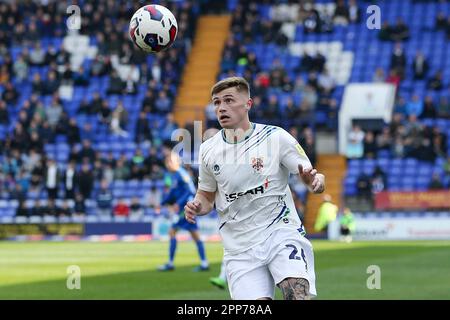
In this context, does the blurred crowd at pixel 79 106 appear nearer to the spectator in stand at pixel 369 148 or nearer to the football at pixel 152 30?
the spectator in stand at pixel 369 148

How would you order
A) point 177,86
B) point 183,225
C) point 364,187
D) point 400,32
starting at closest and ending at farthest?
point 183,225
point 364,187
point 400,32
point 177,86

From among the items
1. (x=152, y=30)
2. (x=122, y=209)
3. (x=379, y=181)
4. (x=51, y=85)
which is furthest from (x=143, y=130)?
(x=152, y=30)

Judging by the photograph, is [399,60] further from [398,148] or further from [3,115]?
[3,115]

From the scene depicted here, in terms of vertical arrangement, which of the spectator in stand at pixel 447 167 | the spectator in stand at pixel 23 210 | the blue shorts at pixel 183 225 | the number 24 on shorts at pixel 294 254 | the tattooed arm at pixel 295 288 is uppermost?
the number 24 on shorts at pixel 294 254

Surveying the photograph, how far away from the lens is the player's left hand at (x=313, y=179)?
812 centimetres

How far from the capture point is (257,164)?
8.63 meters

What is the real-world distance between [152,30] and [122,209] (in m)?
23.5

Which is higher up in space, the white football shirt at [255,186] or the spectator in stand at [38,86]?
the white football shirt at [255,186]

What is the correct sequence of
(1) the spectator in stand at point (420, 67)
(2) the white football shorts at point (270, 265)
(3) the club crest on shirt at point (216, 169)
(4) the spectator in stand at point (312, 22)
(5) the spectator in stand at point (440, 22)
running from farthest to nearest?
1. (4) the spectator in stand at point (312, 22)
2. (5) the spectator in stand at point (440, 22)
3. (1) the spectator in stand at point (420, 67)
4. (3) the club crest on shirt at point (216, 169)
5. (2) the white football shorts at point (270, 265)

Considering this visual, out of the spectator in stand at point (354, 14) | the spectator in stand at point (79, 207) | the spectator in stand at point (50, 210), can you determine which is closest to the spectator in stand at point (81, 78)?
the spectator in stand at point (79, 207)

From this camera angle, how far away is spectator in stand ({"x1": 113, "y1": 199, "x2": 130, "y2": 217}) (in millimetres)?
34875

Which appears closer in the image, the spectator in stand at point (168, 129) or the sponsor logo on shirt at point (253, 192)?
the sponsor logo on shirt at point (253, 192)

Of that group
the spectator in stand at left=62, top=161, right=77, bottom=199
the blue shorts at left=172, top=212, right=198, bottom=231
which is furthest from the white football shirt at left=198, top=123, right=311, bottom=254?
the spectator in stand at left=62, top=161, right=77, bottom=199

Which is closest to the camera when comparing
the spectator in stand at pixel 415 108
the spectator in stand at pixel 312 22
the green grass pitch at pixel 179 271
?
the green grass pitch at pixel 179 271
